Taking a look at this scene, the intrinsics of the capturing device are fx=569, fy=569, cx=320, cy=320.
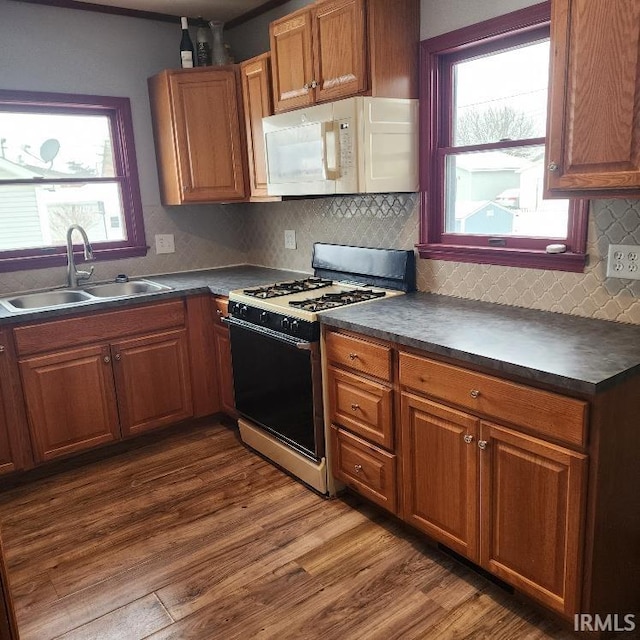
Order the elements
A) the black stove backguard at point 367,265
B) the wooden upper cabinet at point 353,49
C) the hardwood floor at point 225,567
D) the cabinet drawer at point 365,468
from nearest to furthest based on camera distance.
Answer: the hardwood floor at point 225,567 → the cabinet drawer at point 365,468 → the wooden upper cabinet at point 353,49 → the black stove backguard at point 367,265

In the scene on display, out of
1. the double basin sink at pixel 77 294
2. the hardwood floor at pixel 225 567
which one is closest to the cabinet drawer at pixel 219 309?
the double basin sink at pixel 77 294

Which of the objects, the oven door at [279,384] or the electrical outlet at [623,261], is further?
the oven door at [279,384]

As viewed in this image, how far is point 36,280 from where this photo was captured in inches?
128

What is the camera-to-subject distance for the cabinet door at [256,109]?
3023mm

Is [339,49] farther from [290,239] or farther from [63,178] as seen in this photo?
[63,178]

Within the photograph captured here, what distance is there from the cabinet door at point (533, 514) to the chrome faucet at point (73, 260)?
2426 mm

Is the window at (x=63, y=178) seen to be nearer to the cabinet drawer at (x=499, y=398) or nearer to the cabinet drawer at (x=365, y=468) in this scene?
the cabinet drawer at (x=365, y=468)

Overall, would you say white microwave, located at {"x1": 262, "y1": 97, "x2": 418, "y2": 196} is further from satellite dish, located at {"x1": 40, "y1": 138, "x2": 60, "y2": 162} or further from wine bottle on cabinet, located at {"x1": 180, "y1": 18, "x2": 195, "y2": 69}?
satellite dish, located at {"x1": 40, "y1": 138, "x2": 60, "y2": 162}

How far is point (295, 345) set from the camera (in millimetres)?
2496

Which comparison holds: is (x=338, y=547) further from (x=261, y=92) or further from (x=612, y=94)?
(x=261, y=92)

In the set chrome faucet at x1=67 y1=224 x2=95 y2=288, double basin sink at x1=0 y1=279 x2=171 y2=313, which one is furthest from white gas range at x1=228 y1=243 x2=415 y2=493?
chrome faucet at x1=67 y1=224 x2=95 y2=288

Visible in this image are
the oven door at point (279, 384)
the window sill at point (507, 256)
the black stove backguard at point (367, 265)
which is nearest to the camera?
the window sill at point (507, 256)

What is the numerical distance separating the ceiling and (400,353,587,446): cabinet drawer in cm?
243

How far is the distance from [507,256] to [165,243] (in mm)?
2262
